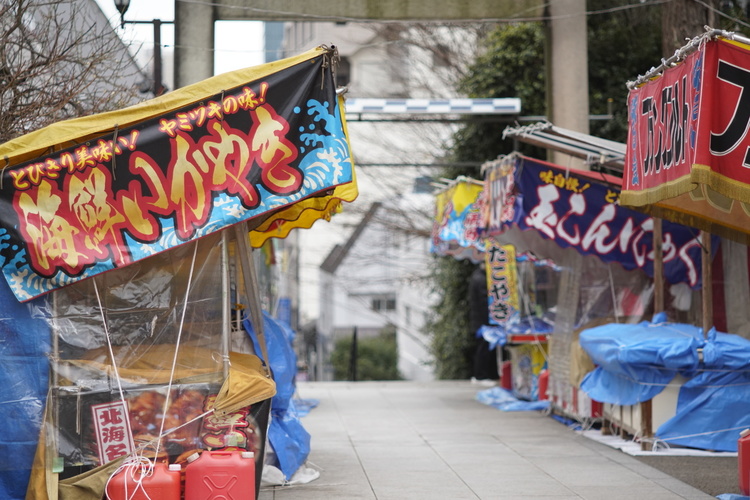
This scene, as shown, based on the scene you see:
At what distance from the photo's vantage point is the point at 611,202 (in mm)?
11773

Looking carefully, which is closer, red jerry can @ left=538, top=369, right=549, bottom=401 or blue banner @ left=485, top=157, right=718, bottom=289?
blue banner @ left=485, top=157, right=718, bottom=289

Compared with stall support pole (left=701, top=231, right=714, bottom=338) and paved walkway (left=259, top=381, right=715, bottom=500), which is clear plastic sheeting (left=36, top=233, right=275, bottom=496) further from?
stall support pole (left=701, top=231, right=714, bottom=338)

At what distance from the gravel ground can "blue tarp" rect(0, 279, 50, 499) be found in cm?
538

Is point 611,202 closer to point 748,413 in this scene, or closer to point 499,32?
point 748,413

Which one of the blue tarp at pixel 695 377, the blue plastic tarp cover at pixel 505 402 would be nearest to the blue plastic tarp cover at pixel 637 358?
the blue tarp at pixel 695 377

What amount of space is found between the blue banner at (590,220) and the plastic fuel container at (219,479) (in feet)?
19.9

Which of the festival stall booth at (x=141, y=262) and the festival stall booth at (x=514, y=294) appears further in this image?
the festival stall booth at (x=514, y=294)

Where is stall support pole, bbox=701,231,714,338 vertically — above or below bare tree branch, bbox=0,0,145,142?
below

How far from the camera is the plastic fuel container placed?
6.39m

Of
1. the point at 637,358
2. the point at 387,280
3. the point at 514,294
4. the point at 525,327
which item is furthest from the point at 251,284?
the point at 387,280

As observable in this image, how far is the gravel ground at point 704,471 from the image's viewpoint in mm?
7984

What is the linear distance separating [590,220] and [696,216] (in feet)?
8.61

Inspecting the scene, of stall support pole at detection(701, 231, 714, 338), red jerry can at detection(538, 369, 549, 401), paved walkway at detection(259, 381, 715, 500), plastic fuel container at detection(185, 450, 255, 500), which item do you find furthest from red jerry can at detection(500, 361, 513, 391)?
plastic fuel container at detection(185, 450, 255, 500)

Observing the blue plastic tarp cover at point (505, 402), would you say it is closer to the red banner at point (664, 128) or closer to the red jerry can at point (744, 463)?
the red banner at point (664, 128)
